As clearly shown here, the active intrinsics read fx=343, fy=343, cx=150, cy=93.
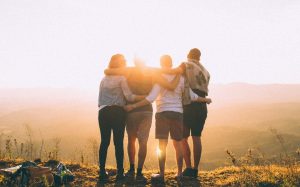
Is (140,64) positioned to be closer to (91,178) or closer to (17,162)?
(91,178)

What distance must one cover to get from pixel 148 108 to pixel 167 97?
0.47m

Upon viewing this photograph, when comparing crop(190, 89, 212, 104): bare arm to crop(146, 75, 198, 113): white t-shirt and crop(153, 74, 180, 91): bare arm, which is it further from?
crop(153, 74, 180, 91): bare arm

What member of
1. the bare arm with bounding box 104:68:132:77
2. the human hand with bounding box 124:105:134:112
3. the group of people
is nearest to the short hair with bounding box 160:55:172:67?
the group of people

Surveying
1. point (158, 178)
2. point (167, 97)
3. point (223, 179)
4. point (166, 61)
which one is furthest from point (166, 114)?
point (223, 179)

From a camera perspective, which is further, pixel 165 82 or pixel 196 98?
pixel 196 98

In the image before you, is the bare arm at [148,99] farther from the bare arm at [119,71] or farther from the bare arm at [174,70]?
the bare arm at [119,71]

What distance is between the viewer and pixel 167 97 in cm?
682

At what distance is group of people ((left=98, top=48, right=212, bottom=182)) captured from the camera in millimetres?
6751

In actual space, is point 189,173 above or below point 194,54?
below

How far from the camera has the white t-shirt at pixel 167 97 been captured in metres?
6.75

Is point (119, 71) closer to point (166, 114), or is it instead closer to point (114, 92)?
point (114, 92)

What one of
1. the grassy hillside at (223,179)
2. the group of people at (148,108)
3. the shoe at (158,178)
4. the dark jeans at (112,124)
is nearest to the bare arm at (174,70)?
the group of people at (148,108)

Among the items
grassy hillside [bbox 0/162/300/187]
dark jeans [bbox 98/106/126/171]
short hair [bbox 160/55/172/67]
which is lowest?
grassy hillside [bbox 0/162/300/187]

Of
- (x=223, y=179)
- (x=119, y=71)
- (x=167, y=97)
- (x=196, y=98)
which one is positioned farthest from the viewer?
(x=223, y=179)
